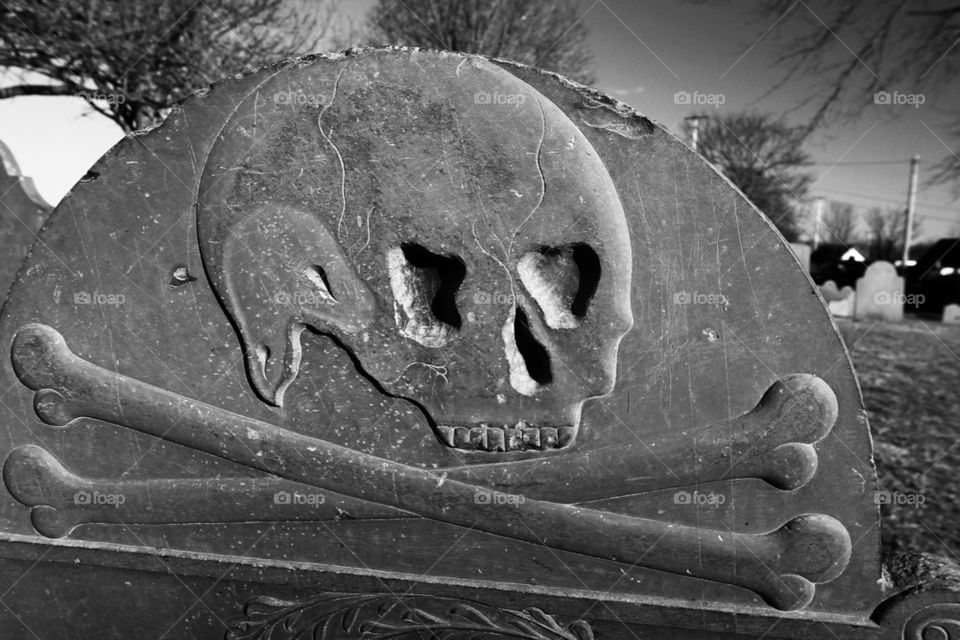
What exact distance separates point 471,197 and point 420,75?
275 millimetres

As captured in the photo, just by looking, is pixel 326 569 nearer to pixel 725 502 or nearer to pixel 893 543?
pixel 725 502

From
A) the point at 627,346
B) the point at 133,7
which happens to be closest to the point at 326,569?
the point at 627,346

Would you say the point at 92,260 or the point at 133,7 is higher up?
the point at 133,7

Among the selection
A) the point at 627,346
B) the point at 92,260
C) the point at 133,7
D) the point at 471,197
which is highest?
the point at 133,7

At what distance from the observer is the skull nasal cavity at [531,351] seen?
54.1 inches

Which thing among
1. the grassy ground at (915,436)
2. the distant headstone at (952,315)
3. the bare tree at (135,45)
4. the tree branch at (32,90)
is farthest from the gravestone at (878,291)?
the tree branch at (32,90)

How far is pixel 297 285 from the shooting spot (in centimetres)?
140

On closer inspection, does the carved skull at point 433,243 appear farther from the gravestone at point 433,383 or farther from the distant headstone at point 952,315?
the distant headstone at point 952,315

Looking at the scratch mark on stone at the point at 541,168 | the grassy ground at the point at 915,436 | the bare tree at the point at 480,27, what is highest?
the bare tree at the point at 480,27

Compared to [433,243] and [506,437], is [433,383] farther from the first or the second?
[433,243]

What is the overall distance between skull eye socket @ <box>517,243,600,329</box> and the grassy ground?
1729 mm

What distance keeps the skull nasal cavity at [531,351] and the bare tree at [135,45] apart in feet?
22.7

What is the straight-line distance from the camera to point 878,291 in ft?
30.2

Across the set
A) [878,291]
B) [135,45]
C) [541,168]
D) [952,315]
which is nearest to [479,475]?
[541,168]
